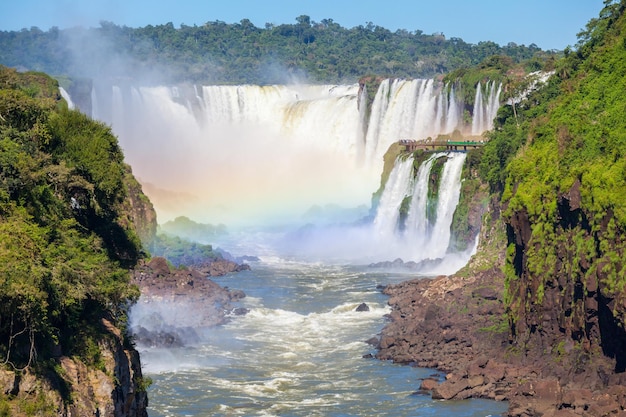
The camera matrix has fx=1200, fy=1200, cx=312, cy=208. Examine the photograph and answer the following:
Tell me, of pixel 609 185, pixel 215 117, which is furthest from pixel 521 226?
pixel 215 117

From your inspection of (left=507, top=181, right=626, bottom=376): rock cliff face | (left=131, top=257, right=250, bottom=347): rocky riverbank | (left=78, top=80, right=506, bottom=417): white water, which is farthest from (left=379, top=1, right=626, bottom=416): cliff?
(left=131, top=257, right=250, bottom=347): rocky riverbank

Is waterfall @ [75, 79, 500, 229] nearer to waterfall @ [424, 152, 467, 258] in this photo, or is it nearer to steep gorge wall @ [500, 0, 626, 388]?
waterfall @ [424, 152, 467, 258]

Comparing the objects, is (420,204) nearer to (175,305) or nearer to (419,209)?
(419,209)

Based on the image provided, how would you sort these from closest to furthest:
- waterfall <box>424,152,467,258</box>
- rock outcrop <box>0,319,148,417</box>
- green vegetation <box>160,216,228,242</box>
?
rock outcrop <box>0,319,148,417</box>
waterfall <box>424,152,467,258</box>
green vegetation <box>160,216,228,242</box>

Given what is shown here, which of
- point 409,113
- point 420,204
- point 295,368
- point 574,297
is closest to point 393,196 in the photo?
point 420,204

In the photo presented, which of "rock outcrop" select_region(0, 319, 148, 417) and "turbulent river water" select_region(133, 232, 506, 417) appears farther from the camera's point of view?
"turbulent river water" select_region(133, 232, 506, 417)

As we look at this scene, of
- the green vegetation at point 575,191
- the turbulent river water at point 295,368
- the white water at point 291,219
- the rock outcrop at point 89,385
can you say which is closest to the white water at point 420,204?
the white water at point 291,219
